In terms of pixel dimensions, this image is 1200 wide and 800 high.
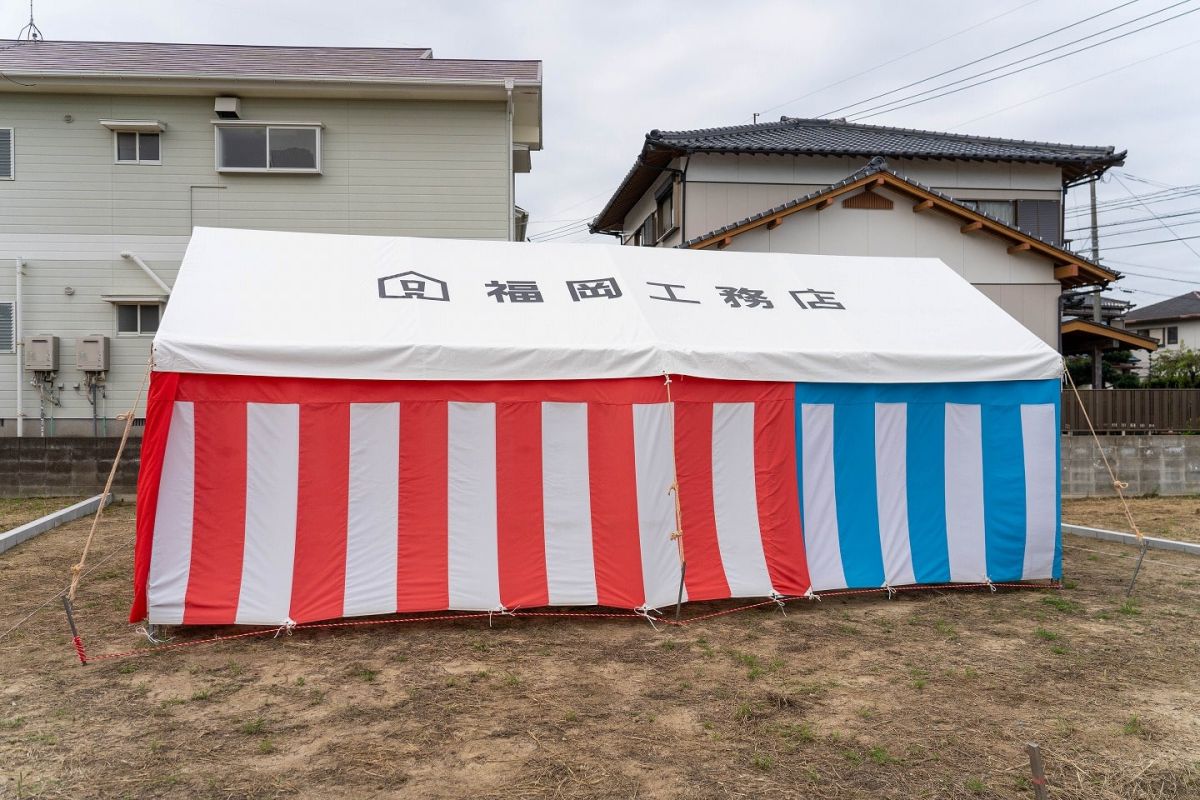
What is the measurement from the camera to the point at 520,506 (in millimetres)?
4934

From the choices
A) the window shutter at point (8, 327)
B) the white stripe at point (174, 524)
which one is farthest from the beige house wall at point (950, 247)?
the window shutter at point (8, 327)

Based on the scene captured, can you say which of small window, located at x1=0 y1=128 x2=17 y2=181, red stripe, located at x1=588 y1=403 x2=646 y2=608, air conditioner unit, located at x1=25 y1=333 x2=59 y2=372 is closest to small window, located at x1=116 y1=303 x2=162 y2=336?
air conditioner unit, located at x1=25 y1=333 x2=59 y2=372

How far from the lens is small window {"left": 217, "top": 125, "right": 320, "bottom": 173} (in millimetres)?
11102

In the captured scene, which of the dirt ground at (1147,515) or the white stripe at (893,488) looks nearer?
the white stripe at (893,488)

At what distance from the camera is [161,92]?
1091 centimetres

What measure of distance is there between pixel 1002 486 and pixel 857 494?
117 centimetres

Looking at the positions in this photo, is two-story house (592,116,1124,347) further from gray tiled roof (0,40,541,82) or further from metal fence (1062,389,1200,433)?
gray tiled roof (0,40,541,82)

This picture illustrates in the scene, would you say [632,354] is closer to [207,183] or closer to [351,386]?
[351,386]

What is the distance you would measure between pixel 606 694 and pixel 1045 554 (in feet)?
12.8

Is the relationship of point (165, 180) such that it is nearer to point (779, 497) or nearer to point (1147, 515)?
point (779, 497)

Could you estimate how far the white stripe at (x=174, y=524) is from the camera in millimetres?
4414

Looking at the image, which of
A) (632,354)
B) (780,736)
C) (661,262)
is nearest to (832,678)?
(780,736)

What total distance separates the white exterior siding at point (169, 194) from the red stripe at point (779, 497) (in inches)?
281

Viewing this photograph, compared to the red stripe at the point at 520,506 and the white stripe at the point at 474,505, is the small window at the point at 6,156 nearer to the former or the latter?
the white stripe at the point at 474,505
